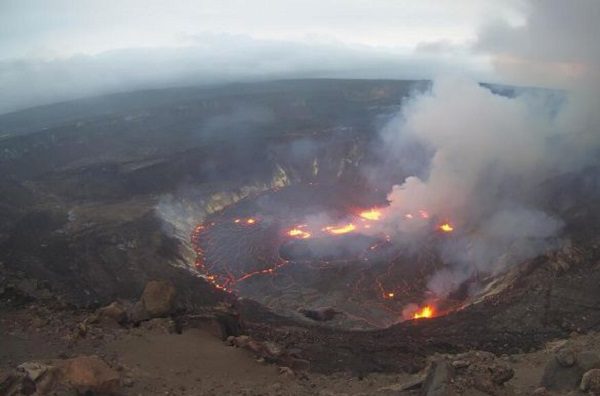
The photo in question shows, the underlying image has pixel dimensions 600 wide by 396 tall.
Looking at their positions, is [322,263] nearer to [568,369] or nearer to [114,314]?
[114,314]

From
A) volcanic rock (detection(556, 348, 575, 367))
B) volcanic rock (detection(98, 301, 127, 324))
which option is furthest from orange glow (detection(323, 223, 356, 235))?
volcanic rock (detection(556, 348, 575, 367))

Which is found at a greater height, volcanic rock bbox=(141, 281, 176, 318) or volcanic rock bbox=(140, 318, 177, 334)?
volcanic rock bbox=(141, 281, 176, 318)

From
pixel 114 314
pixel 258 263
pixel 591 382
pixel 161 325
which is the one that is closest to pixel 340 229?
pixel 258 263

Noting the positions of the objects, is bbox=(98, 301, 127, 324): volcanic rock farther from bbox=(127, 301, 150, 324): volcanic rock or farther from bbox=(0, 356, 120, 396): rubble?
bbox=(0, 356, 120, 396): rubble

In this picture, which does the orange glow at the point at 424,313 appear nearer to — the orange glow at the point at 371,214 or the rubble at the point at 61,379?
the orange glow at the point at 371,214

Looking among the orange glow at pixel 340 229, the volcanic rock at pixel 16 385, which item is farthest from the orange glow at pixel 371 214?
the volcanic rock at pixel 16 385

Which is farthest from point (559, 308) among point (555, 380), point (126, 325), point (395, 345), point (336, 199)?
point (336, 199)
